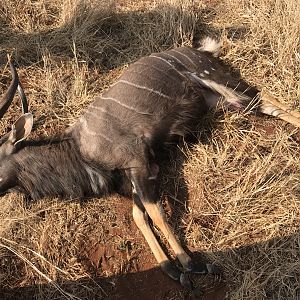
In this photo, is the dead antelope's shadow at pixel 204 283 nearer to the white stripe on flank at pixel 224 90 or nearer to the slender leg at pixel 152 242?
the slender leg at pixel 152 242

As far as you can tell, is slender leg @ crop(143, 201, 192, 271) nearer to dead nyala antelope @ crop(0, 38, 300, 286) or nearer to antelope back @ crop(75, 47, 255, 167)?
dead nyala antelope @ crop(0, 38, 300, 286)

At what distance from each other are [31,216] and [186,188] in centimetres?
113

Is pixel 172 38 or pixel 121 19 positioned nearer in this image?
pixel 172 38

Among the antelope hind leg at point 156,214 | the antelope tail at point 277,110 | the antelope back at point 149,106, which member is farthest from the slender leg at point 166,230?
the antelope tail at point 277,110

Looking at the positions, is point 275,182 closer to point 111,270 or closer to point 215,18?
point 111,270

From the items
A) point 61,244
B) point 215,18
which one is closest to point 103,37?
point 215,18

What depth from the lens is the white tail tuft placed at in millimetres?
4465

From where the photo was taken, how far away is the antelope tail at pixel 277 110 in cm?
386

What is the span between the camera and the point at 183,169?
373 centimetres

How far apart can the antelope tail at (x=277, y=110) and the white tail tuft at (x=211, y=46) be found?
68 cm

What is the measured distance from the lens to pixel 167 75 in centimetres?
385

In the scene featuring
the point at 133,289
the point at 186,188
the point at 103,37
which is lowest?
the point at 133,289

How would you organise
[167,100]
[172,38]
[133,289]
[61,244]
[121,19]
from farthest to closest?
[121,19] → [172,38] → [167,100] → [61,244] → [133,289]

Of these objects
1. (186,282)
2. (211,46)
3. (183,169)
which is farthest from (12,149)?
(211,46)
